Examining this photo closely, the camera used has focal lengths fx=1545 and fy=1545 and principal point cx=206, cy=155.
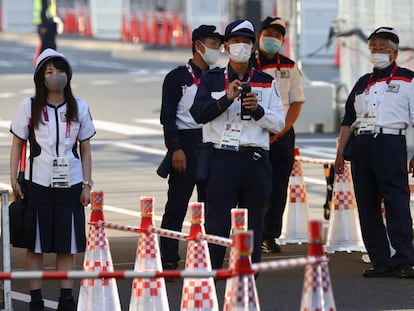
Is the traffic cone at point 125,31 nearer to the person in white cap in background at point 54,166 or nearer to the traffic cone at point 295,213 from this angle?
the traffic cone at point 295,213

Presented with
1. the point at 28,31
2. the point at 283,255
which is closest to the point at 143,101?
the point at 283,255

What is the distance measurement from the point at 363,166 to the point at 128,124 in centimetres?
1491

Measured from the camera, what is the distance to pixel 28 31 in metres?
61.2

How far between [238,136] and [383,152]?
181cm

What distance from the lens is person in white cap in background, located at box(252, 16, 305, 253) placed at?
12336 millimetres

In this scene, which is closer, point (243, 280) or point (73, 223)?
point (243, 280)

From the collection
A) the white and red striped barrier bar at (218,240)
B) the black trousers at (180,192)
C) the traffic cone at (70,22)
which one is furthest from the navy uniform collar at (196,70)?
the traffic cone at (70,22)

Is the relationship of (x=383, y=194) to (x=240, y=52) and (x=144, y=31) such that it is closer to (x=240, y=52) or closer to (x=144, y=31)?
(x=240, y=52)

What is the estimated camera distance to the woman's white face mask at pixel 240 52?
9.91m

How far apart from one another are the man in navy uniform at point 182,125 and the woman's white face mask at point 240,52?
125 cm

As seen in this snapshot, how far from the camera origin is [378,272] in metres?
11.5

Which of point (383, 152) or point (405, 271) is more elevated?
point (383, 152)

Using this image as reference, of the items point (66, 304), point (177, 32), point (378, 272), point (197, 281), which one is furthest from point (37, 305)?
point (177, 32)

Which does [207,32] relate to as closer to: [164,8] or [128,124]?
[128,124]
